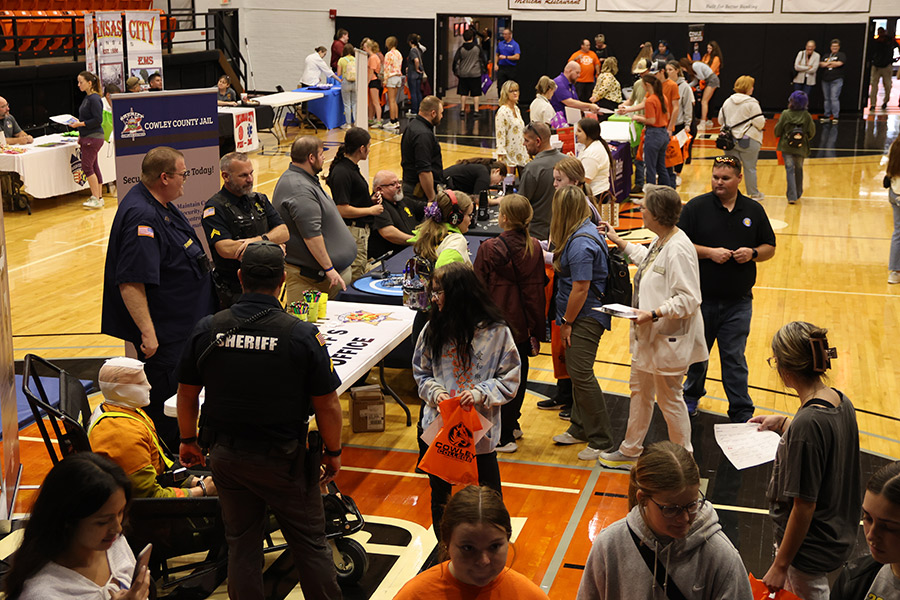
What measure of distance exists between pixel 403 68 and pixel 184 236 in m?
19.8

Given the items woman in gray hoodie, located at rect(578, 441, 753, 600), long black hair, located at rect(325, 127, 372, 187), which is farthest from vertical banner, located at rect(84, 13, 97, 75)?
woman in gray hoodie, located at rect(578, 441, 753, 600)

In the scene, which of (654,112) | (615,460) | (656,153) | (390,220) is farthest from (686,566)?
(656,153)

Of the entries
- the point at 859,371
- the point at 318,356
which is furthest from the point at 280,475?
the point at 859,371

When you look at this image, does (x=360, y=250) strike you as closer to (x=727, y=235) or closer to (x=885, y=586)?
(x=727, y=235)

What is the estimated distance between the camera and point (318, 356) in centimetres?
347

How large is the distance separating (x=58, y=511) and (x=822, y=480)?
233cm

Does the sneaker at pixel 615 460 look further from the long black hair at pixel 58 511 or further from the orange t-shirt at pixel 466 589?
the long black hair at pixel 58 511

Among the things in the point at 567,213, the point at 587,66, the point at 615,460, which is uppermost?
the point at 587,66

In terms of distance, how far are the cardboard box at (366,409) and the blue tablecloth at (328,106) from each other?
15.0 metres

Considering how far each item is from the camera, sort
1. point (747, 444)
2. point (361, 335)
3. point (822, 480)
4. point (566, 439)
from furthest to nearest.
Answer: point (566, 439) → point (361, 335) → point (747, 444) → point (822, 480)

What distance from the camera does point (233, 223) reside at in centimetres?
578

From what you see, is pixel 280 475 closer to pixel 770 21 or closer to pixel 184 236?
pixel 184 236

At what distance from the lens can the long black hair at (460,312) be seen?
4016 mm

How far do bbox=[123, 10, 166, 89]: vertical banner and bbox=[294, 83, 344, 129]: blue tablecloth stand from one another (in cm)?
521
